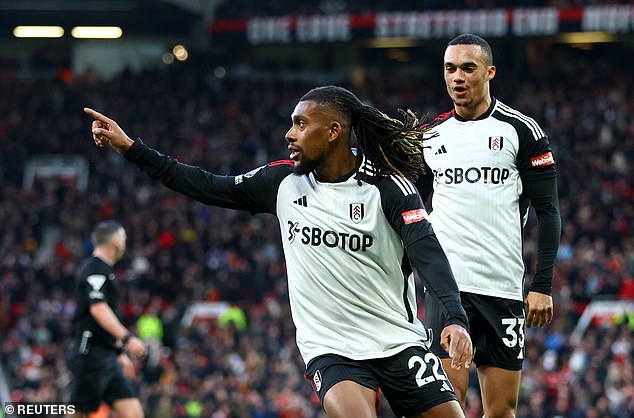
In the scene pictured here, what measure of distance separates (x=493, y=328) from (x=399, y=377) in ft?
4.11

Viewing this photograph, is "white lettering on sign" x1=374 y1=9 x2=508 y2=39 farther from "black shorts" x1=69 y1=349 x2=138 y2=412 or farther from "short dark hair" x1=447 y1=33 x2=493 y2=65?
"short dark hair" x1=447 y1=33 x2=493 y2=65

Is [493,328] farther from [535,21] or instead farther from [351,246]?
[535,21]

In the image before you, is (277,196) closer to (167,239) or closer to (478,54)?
(478,54)

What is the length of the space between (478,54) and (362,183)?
4.30ft

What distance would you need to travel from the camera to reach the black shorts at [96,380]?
34.4 feet

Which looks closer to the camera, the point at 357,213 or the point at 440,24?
the point at 357,213

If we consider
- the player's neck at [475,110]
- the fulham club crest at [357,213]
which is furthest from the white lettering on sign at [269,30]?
the fulham club crest at [357,213]

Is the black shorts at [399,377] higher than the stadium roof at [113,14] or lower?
lower

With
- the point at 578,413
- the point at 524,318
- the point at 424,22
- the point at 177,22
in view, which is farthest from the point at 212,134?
the point at 524,318

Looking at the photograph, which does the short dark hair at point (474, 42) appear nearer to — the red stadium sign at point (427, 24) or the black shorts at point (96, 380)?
the black shorts at point (96, 380)

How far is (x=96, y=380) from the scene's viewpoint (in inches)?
413

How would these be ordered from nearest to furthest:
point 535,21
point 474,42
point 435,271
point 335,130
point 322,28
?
point 435,271
point 335,130
point 474,42
point 535,21
point 322,28

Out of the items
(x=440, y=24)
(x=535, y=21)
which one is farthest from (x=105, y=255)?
(x=535, y=21)

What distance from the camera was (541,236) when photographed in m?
6.94
